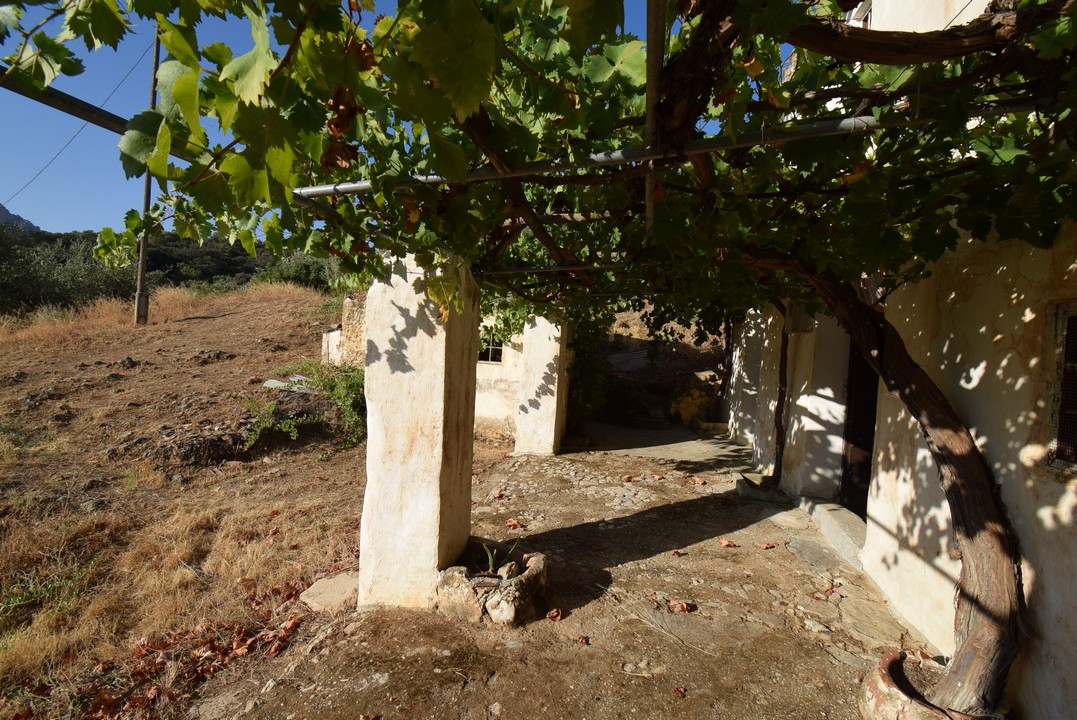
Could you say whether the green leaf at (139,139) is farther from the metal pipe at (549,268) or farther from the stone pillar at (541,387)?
the stone pillar at (541,387)

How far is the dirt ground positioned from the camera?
2.86 meters

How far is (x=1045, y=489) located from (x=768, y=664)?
167 cm

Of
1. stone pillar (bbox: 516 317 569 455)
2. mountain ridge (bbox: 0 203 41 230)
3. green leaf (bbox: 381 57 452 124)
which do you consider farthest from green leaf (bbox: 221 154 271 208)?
mountain ridge (bbox: 0 203 41 230)

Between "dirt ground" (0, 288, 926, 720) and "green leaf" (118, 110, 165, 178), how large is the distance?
2589mm

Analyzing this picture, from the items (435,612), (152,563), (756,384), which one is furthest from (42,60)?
(756,384)

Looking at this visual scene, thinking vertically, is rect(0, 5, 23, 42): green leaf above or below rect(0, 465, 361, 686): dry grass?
above

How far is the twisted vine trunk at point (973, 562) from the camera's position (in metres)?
2.46

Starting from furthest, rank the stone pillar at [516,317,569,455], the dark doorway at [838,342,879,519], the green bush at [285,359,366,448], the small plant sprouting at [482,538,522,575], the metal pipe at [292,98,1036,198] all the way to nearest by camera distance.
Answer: the green bush at [285,359,366,448]
the stone pillar at [516,317,569,455]
the dark doorway at [838,342,879,519]
the small plant sprouting at [482,538,522,575]
the metal pipe at [292,98,1036,198]

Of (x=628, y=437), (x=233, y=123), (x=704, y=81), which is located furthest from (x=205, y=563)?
(x=628, y=437)

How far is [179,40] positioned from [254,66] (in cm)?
21

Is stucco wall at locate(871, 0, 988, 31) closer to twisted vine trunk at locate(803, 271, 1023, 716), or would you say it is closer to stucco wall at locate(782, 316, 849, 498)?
twisted vine trunk at locate(803, 271, 1023, 716)

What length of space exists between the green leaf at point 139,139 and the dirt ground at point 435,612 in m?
2.59

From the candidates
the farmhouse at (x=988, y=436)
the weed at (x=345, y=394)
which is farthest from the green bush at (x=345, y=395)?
the farmhouse at (x=988, y=436)

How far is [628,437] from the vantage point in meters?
10.8
